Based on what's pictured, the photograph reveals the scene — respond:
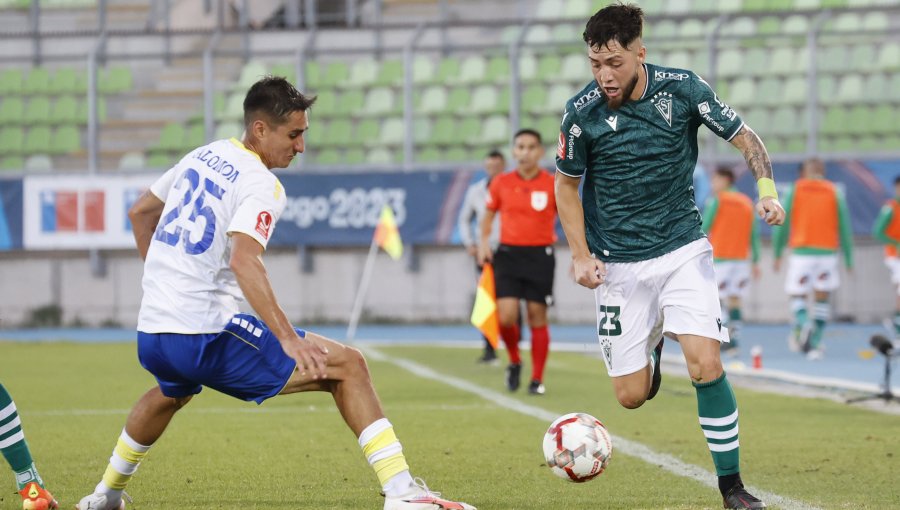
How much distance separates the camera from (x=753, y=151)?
6090 millimetres

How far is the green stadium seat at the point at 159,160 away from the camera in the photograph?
23797 millimetres

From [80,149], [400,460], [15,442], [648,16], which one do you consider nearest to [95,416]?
[15,442]

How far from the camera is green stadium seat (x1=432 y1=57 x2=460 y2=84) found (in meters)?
23.8

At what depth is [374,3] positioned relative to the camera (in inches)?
1045

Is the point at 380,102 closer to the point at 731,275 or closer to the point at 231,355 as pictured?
the point at 731,275

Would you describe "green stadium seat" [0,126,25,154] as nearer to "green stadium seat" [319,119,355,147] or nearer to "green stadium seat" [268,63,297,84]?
"green stadium seat" [268,63,297,84]

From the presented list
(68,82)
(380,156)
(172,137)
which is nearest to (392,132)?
(380,156)

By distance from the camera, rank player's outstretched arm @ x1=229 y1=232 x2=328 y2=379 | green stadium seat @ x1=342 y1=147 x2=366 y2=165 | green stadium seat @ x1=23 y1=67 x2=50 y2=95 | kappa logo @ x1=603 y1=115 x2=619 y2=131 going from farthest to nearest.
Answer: green stadium seat @ x1=23 y1=67 x2=50 y2=95
green stadium seat @ x1=342 y1=147 x2=366 y2=165
kappa logo @ x1=603 y1=115 x2=619 y2=131
player's outstretched arm @ x1=229 y1=232 x2=328 y2=379

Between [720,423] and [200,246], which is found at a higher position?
[200,246]

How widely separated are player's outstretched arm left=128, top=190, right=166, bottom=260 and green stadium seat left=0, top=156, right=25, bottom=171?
19.1m

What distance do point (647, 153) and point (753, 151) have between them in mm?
478

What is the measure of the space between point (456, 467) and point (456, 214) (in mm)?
14909

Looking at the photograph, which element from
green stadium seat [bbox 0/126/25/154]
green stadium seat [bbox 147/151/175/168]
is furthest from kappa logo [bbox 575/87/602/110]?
green stadium seat [bbox 0/126/25/154]

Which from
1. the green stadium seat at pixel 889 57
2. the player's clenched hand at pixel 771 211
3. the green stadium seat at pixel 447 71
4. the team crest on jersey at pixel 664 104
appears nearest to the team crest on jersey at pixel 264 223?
the team crest on jersey at pixel 664 104
